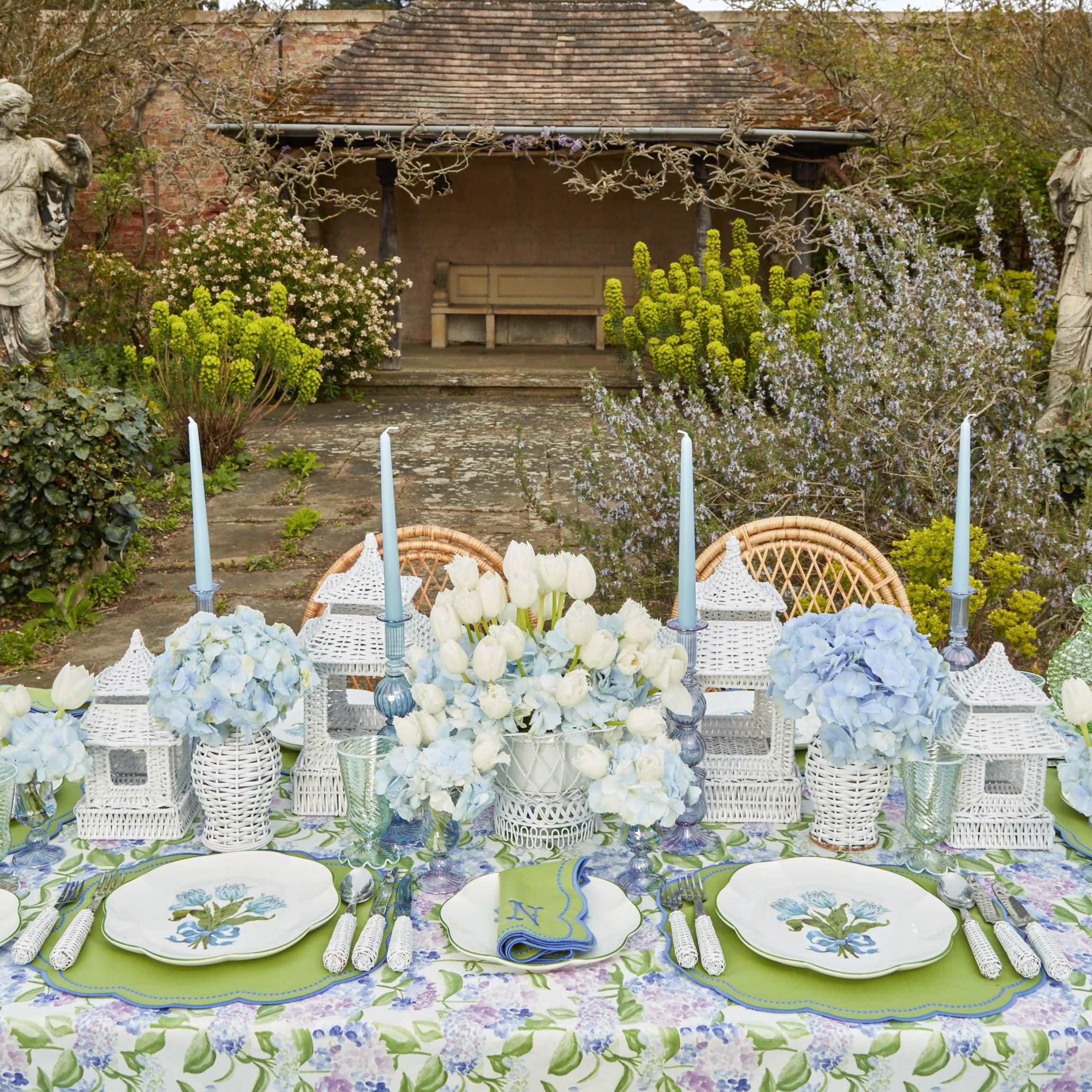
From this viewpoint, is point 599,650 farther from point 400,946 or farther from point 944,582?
point 944,582

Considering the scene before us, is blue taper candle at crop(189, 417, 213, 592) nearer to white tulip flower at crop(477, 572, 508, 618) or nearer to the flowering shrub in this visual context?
white tulip flower at crop(477, 572, 508, 618)

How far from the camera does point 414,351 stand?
40.6 ft

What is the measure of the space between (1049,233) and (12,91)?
735 cm

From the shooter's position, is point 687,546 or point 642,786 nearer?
point 642,786

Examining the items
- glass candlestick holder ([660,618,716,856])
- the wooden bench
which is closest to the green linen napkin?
glass candlestick holder ([660,618,716,856])

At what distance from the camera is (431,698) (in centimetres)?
157

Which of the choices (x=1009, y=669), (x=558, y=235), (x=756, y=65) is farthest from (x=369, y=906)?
(x=558, y=235)

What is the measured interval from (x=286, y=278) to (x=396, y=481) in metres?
2.87

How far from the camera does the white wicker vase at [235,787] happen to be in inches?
66.8

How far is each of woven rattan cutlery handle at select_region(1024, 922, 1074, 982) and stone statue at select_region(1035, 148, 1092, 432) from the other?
18.7 feet

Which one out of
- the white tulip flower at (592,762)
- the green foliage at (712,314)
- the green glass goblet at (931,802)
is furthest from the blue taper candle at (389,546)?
the green foliage at (712,314)

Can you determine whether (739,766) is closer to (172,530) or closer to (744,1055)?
(744,1055)

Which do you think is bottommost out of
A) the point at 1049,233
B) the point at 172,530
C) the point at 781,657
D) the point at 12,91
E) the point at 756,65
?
the point at 172,530

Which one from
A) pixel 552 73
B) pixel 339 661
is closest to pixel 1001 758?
pixel 339 661
